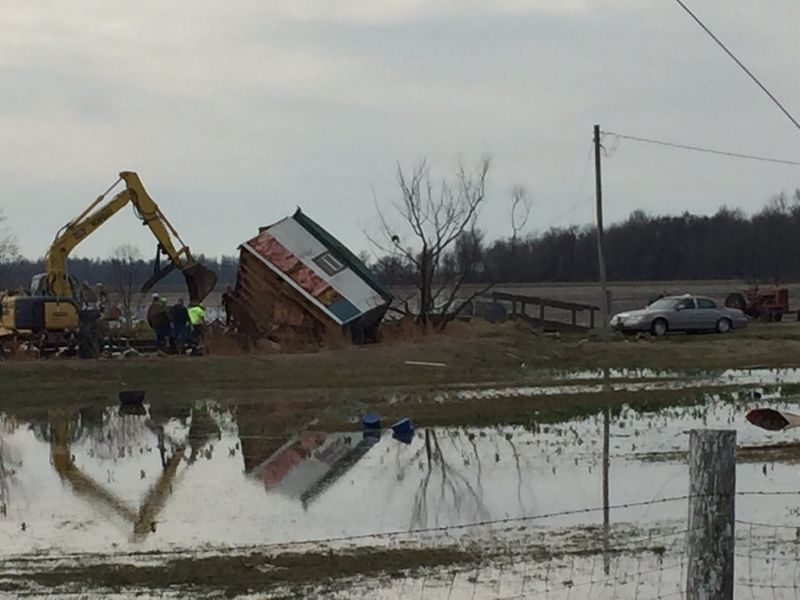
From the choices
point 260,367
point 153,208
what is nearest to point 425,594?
point 260,367

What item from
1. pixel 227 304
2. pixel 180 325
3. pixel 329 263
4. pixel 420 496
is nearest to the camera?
pixel 420 496

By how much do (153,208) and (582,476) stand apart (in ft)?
80.3

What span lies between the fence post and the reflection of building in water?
9113 mm

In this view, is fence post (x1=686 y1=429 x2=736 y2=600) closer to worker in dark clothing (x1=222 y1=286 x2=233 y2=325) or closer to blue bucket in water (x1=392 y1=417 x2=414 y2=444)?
blue bucket in water (x1=392 y1=417 x2=414 y2=444)

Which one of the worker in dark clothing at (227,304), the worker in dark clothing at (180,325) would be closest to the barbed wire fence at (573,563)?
the worker in dark clothing at (180,325)

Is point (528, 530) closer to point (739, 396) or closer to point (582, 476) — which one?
point (582, 476)

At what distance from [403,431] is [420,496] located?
18.9 ft

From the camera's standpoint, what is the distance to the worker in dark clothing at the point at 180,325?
3618 cm

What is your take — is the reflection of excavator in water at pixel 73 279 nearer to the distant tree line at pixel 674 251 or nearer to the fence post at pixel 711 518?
the fence post at pixel 711 518

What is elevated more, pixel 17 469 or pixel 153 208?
pixel 153 208

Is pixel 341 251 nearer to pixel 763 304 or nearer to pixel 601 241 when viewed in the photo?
pixel 601 241

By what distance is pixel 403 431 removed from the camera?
68.5ft

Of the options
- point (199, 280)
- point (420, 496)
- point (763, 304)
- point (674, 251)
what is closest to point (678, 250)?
point (674, 251)

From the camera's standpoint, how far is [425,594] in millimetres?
10109
